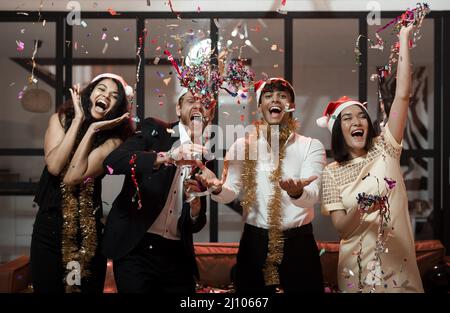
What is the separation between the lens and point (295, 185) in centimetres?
224

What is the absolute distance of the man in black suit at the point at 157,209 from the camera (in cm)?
227

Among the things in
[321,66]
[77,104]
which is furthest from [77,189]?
[321,66]

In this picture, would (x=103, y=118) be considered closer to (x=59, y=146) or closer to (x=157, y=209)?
(x=59, y=146)

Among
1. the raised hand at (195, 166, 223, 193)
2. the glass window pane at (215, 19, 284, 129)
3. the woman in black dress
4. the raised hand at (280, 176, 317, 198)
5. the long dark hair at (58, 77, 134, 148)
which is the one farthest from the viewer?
the glass window pane at (215, 19, 284, 129)

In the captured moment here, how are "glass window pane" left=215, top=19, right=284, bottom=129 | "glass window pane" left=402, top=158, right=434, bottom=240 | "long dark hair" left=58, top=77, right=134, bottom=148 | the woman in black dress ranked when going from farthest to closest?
"glass window pane" left=402, top=158, right=434, bottom=240
"glass window pane" left=215, top=19, right=284, bottom=129
"long dark hair" left=58, top=77, right=134, bottom=148
the woman in black dress

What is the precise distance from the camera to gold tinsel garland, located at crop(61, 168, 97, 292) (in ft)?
8.07

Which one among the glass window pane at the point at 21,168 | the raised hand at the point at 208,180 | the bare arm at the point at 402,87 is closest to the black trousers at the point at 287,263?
the raised hand at the point at 208,180

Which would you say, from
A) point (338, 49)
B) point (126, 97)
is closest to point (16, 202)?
point (126, 97)

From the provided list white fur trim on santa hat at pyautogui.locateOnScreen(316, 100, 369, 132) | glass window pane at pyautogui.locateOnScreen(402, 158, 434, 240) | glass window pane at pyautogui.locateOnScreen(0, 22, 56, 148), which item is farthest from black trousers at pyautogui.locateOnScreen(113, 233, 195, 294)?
glass window pane at pyautogui.locateOnScreen(402, 158, 434, 240)

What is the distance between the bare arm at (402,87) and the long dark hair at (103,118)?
1316 millimetres

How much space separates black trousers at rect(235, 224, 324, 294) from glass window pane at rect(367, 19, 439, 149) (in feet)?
3.96

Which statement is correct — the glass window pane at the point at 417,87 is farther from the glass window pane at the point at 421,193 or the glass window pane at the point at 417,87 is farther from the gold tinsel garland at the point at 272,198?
the gold tinsel garland at the point at 272,198

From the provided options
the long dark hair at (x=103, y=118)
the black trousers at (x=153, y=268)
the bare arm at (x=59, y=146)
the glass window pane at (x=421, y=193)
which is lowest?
the black trousers at (x=153, y=268)

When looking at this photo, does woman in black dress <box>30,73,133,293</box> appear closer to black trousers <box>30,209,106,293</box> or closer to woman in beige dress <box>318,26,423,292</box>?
black trousers <box>30,209,106,293</box>
